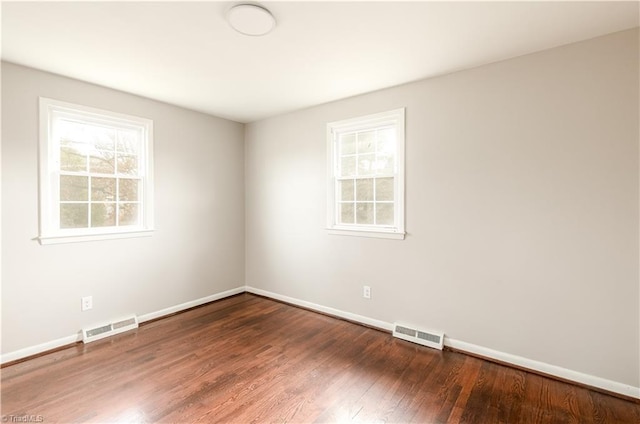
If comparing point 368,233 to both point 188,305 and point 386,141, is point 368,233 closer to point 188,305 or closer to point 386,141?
point 386,141

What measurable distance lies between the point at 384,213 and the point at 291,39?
6.32ft

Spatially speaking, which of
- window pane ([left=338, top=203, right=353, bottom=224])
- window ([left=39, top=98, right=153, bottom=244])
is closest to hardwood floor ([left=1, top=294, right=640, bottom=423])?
window ([left=39, top=98, right=153, bottom=244])

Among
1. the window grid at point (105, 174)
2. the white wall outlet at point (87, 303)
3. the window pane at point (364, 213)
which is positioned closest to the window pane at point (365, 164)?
the window pane at point (364, 213)

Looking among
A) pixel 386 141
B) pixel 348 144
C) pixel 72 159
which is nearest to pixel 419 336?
pixel 386 141

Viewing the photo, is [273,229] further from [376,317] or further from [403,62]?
[403,62]

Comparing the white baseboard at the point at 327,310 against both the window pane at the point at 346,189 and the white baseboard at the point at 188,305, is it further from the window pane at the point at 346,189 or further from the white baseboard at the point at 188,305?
the window pane at the point at 346,189

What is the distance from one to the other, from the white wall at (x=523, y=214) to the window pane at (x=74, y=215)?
106 inches

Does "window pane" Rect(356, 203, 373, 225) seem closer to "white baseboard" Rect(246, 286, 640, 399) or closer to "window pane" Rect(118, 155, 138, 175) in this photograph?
"white baseboard" Rect(246, 286, 640, 399)

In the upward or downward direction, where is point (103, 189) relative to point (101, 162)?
downward

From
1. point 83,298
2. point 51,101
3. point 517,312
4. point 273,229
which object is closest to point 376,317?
point 517,312

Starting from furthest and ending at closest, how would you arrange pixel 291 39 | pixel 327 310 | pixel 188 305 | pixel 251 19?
1. pixel 188 305
2. pixel 327 310
3. pixel 291 39
4. pixel 251 19

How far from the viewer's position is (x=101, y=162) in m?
3.20

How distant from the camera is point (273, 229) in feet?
14.2

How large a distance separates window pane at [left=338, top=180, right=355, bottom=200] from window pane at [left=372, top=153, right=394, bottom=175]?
1.22 ft
